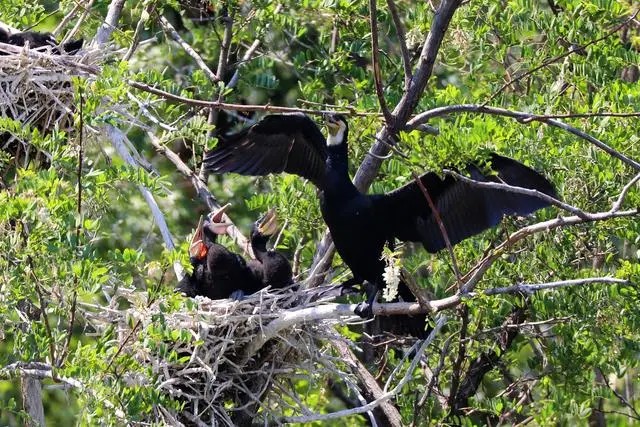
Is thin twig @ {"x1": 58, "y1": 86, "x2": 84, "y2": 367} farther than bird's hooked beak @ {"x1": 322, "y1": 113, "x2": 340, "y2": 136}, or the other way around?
bird's hooked beak @ {"x1": 322, "y1": 113, "x2": 340, "y2": 136}

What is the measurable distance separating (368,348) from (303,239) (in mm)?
854

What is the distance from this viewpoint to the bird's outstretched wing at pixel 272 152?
780cm

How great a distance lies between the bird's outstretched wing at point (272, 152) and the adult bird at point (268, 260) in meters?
0.31

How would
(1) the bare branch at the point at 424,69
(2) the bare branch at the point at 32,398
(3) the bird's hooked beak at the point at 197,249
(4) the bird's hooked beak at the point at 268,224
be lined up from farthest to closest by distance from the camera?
1. (4) the bird's hooked beak at the point at 268,224
2. (3) the bird's hooked beak at the point at 197,249
3. (2) the bare branch at the point at 32,398
4. (1) the bare branch at the point at 424,69

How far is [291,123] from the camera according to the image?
778cm

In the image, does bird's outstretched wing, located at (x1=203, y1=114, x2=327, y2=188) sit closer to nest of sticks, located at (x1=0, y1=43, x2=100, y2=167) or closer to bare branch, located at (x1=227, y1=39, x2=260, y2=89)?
nest of sticks, located at (x1=0, y1=43, x2=100, y2=167)

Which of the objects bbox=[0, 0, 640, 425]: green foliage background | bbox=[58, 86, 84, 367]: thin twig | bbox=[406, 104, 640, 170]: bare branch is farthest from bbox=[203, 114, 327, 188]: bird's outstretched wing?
bbox=[58, 86, 84, 367]: thin twig

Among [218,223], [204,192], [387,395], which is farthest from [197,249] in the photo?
[387,395]

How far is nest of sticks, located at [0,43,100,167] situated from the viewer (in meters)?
7.42

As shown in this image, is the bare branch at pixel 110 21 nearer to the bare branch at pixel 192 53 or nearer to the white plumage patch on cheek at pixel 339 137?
the bare branch at pixel 192 53

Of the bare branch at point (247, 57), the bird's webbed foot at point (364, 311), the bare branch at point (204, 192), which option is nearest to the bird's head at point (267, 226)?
the bare branch at point (204, 192)

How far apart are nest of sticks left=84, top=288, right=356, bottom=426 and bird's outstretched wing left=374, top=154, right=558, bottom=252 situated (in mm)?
615

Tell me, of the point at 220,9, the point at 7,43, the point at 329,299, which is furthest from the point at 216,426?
the point at 220,9

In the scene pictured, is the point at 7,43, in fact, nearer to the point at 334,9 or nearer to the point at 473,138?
the point at 334,9
